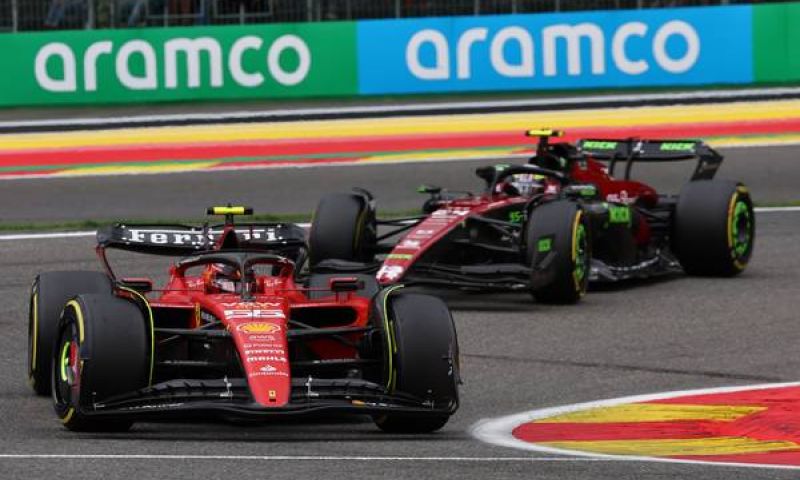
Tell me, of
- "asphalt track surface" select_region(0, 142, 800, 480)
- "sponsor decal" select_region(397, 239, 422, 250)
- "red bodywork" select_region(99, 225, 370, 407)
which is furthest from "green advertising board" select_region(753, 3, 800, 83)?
"red bodywork" select_region(99, 225, 370, 407)

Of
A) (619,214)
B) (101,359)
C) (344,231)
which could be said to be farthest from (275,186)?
(101,359)

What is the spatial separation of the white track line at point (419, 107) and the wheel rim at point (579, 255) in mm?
11783

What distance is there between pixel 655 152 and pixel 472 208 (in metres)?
2.82

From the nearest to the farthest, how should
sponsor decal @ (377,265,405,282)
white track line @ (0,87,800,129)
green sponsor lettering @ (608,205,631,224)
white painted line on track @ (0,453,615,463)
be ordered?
white painted line on track @ (0,453,615,463), sponsor decal @ (377,265,405,282), green sponsor lettering @ (608,205,631,224), white track line @ (0,87,800,129)

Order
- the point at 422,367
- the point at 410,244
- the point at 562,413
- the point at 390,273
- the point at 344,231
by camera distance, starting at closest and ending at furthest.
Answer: the point at 422,367 < the point at 562,413 < the point at 390,273 < the point at 410,244 < the point at 344,231

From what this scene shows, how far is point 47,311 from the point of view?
10594 millimetres

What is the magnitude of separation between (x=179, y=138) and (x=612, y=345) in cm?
1297

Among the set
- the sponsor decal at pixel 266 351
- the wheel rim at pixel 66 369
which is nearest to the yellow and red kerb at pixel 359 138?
the wheel rim at pixel 66 369

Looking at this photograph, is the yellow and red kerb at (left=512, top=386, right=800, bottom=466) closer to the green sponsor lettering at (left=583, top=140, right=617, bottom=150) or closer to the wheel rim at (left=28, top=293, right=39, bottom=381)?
the wheel rim at (left=28, top=293, right=39, bottom=381)

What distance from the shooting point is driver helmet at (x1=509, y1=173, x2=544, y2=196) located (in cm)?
1553

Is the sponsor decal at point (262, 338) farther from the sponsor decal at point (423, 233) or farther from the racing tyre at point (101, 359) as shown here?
the sponsor decal at point (423, 233)

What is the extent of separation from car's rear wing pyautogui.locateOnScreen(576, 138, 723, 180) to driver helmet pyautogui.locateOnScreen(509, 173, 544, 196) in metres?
1.11

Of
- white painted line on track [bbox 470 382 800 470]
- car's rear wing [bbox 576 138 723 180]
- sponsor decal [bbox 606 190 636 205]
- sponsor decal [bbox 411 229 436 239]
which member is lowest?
white painted line on track [bbox 470 382 800 470]

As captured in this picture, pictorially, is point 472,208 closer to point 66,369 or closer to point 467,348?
point 467,348
